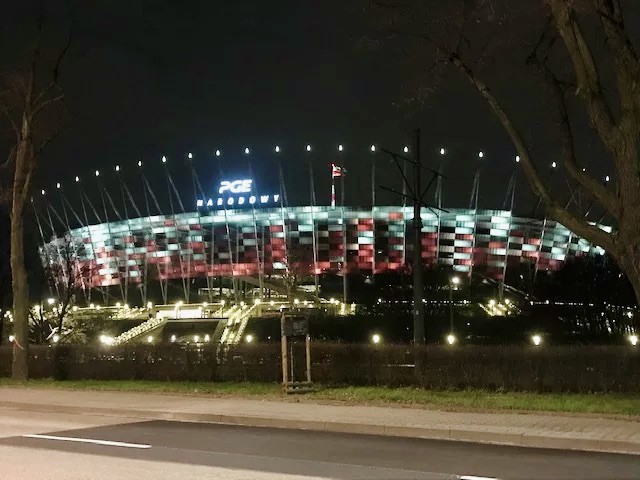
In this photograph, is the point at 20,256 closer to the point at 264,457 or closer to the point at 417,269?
the point at 417,269

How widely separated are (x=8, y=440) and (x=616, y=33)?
1368cm

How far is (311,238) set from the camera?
91.5 metres

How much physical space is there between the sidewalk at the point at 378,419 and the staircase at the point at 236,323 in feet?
121

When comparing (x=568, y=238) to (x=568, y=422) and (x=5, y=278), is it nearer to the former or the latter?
(x=5, y=278)

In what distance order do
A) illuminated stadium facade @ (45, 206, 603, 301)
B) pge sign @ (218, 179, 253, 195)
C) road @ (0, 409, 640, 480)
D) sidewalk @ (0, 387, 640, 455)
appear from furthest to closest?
illuminated stadium facade @ (45, 206, 603, 301) < pge sign @ (218, 179, 253, 195) < sidewalk @ (0, 387, 640, 455) < road @ (0, 409, 640, 480)

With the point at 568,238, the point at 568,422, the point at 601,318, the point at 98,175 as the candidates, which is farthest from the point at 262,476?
the point at 568,238

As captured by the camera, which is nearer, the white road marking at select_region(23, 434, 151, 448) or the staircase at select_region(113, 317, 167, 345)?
the white road marking at select_region(23, 434, 151, 448)

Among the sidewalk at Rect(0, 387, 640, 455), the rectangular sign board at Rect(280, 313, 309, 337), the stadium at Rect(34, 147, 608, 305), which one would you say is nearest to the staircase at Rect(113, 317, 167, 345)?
the stadium at Rect(34, 147, 608, 305)

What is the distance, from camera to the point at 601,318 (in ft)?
197

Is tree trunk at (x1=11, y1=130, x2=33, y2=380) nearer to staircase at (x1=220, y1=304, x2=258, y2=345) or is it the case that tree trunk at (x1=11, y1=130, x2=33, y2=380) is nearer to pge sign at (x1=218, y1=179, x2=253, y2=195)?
staircase at (x1=220, y1=304, x2=258, y2=345)

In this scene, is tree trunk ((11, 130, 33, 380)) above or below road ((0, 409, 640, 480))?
above

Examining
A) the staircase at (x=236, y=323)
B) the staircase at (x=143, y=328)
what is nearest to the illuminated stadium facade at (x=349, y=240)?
the staircase at (x=236, y=323)

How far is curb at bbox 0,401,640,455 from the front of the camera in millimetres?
12395

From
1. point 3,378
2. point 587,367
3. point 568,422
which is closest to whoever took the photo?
point 568,422
